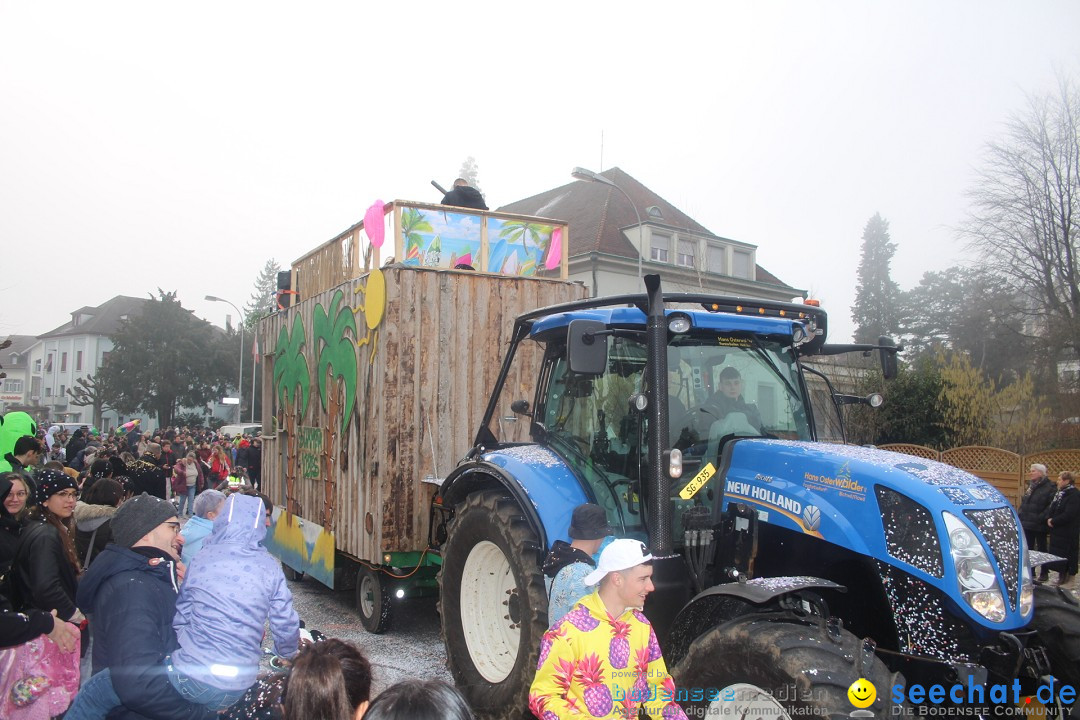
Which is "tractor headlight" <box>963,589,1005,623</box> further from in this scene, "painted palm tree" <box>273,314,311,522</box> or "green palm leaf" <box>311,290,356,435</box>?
"painted palm tree" <box>273,314,311,522</box>

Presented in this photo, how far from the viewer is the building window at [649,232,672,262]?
2673 centimetres

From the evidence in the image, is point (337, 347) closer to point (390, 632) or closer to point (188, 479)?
point (390, 632)

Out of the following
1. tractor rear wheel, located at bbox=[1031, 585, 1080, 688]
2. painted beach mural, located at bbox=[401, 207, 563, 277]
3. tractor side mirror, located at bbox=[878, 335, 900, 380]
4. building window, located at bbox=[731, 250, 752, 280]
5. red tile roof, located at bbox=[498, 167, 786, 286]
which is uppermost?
red tile roof, located at bbox=[498, 167, 786, 286]

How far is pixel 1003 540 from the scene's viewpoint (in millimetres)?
3275

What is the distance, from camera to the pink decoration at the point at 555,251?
7660mm

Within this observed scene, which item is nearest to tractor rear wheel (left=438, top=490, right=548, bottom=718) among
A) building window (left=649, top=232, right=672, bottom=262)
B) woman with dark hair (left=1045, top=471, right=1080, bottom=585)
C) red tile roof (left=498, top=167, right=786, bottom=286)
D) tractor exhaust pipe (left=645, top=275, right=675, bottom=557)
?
tractor exhaust pipe (left=645, top=275, right=675, bottom=557)

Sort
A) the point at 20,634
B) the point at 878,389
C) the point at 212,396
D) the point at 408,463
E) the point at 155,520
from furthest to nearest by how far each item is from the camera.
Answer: the point at 212,396 < the point at 878,389 < the point at 408,463 < the point at 20,634 < the point at 155,520

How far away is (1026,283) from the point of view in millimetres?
22375

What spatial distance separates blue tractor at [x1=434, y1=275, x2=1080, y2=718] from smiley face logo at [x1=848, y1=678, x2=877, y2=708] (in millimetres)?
23

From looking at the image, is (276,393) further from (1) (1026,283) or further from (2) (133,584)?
(1) (1026,283)

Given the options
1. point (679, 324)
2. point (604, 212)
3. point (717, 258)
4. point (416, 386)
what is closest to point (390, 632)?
point (416, 386)

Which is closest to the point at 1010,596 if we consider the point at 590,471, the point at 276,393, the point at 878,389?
the point at 590,471

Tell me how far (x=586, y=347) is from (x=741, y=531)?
1.23 metres

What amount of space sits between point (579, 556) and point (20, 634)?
8.35 ft
